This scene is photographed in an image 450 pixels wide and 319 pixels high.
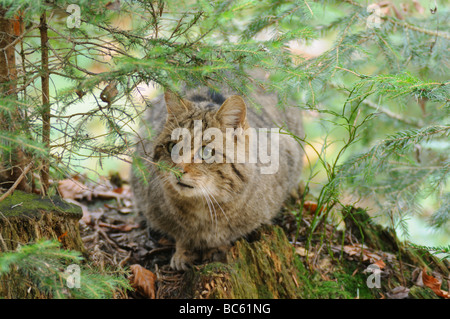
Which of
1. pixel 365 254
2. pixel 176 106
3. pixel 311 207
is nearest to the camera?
pixel 176 106

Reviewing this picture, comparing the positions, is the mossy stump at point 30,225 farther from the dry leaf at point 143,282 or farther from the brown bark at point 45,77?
the dry leaf at point 143,282

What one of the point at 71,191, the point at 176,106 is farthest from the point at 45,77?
the point at 71,191

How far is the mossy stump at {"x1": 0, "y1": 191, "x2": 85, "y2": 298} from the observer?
1.97m

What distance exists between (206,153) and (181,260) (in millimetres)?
936

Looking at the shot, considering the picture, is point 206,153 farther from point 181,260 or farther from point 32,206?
point 32,206

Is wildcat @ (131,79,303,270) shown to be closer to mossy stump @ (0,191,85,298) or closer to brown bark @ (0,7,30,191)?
mossy stump @ (0,191,85,298)

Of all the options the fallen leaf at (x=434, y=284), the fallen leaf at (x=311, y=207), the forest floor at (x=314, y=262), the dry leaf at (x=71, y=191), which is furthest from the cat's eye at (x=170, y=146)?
the fallen leaf at (x=434, y=284)

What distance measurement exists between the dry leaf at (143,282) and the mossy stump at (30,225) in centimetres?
40

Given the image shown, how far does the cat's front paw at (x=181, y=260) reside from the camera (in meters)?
3.05

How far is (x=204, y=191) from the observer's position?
2645mm

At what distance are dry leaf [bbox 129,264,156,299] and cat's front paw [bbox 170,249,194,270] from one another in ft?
0.91

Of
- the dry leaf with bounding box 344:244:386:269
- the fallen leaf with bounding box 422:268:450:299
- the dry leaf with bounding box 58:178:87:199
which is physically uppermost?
the dry leaf with bounding box 58:178:87:199

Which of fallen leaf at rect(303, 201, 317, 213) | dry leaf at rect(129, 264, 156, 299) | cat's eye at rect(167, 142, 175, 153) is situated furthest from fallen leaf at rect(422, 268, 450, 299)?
cat's eye at rect(167, 142, 175, 153)

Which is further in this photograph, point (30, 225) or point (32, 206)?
point (32, 206)
